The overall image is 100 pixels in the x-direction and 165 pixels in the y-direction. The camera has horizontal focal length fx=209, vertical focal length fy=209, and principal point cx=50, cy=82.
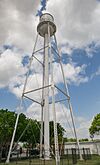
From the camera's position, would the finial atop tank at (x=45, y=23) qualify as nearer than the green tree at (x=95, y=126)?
Yes

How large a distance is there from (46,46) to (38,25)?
3147 millimetres

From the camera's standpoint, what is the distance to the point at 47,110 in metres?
25.3

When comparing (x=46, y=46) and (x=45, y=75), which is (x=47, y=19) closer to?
(x=46, y=46)

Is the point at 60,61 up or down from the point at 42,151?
up

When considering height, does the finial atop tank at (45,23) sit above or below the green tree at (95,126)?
above

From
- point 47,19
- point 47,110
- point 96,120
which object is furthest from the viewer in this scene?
point 96,120

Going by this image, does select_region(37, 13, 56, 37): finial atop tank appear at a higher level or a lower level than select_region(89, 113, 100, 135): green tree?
higher

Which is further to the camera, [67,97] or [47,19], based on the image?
[47,19]

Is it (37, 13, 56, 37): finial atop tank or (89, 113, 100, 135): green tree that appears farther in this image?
(89, 113, 100, 135): green tree

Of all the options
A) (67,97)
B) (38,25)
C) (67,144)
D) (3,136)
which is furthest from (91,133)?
(38,25)

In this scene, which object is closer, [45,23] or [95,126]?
[45,23]

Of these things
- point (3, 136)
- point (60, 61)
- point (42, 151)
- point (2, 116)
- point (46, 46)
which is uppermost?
point (46, 46)

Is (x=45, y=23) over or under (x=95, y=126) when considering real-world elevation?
over

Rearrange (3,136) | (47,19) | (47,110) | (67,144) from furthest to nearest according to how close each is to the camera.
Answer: (67,144) → (3,136) → (47,19) → (47,110)
